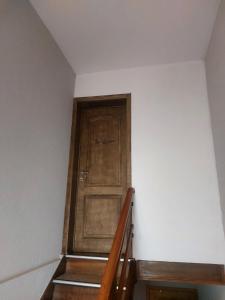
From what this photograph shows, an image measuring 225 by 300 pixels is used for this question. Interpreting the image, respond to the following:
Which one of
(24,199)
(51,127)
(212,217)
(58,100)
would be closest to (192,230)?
(212,217)

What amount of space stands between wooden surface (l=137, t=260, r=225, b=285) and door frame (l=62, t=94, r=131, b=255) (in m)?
0.82

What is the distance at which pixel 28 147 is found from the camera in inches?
76.2

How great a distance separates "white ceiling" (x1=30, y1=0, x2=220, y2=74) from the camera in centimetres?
212

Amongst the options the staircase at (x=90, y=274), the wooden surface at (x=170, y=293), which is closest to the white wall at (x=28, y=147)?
the staircase at (x=90, y=274)

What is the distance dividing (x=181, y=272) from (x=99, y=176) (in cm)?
136

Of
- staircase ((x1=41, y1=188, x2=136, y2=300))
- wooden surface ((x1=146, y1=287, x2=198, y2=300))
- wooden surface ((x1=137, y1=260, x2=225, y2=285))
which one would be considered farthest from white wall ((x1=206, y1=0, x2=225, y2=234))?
wooden surface ((x1=146, y1=287, x2=198, y2=300))

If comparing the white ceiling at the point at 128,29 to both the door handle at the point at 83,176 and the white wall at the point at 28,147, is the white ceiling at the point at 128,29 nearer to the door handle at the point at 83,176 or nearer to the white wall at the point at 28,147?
the white wall at the point at 28,147

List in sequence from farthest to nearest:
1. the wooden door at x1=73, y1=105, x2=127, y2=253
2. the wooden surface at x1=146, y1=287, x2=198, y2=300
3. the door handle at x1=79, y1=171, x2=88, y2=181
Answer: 1. the wooden surface at x1=146, y1=287, x2=198, y2=300
2. the door handle at x1=79, y1=171, x2=88, y2=181
3. the wooden door at x1=73, y1=105, x2=127, y2=253

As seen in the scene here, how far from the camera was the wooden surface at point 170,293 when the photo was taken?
3102 millimetres

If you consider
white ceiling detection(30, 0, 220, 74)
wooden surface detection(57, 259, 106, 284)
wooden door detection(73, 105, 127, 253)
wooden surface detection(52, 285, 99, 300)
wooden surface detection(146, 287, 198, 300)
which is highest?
white ceiling detection(30, 0, 220, 74)

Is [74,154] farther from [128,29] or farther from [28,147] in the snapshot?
[128,29]

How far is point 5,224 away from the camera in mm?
1612

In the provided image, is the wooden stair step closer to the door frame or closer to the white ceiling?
the door frame

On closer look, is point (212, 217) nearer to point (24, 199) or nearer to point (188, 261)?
point (188, 261)
